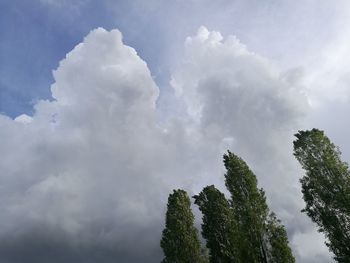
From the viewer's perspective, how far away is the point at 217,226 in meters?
45.9

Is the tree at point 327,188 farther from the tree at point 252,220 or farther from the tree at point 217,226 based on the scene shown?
the tree at point 217,226

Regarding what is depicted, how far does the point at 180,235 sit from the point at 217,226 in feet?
18.0

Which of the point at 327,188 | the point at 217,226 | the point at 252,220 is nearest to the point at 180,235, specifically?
the point at 217,226

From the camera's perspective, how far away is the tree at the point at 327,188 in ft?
107

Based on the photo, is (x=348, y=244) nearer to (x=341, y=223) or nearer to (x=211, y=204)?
(x=341, y=223)

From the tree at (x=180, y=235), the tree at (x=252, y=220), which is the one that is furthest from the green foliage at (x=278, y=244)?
the tree at (x=180, y=235)

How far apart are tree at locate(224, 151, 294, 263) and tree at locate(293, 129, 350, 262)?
179 inches

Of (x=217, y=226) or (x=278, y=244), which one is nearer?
(x=278, y=244)

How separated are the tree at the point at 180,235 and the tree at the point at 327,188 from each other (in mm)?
17499

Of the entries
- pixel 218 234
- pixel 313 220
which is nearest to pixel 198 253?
pixel 218 234

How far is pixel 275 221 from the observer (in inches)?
1506

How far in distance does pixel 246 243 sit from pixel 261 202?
4.75 meters

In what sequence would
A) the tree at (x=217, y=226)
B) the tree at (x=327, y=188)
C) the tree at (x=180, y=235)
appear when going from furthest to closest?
the tree at (x=180, y=235) → the tree at (x=217, y=226) → the tree at (x=327, y=188)

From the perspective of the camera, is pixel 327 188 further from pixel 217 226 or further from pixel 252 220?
pixel 217 226
